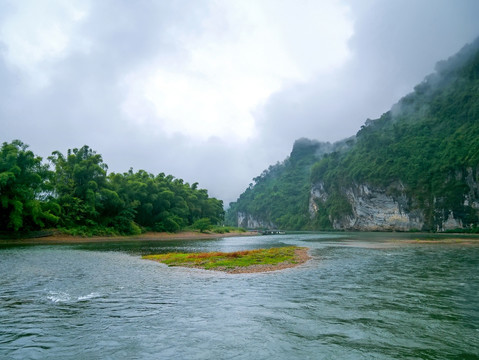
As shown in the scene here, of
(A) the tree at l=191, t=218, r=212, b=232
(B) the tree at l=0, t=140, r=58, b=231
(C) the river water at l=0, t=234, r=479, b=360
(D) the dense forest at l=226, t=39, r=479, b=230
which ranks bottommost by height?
(C) the river water at l=0, t=234, r=479, b=360

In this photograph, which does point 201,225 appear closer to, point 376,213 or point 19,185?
point 19,185

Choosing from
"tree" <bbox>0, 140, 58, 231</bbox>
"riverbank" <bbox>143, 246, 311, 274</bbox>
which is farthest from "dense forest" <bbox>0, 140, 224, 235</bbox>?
"riverbank" <bbox>143, 246, 311, 274</bbox>

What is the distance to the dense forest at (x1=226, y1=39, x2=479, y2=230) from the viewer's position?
9550cm

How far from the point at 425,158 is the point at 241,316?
120 metres

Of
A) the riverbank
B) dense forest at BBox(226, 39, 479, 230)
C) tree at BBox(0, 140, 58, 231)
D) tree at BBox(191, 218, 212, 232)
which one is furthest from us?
dense forest at BBox(226, 39, 479, 230)

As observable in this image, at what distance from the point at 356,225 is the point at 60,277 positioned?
130 m

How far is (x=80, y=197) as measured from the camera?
199 feet

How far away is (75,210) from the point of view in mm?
57812

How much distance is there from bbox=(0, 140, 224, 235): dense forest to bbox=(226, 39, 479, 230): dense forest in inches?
2802

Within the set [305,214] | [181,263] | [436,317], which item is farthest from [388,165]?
[436,317]

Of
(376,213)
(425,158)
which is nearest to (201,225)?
(376,213)

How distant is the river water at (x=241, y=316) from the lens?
766 cm

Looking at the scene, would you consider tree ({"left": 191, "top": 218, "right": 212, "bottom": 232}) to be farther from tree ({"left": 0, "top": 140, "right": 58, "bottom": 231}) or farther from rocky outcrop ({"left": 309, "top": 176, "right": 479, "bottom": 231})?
rocky outcrop ({"left": 309, "top": 176, "right": 479, "bottom": 231})

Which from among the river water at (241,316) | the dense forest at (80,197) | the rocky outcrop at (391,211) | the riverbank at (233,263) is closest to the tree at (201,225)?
the dense forest at (80,197)
